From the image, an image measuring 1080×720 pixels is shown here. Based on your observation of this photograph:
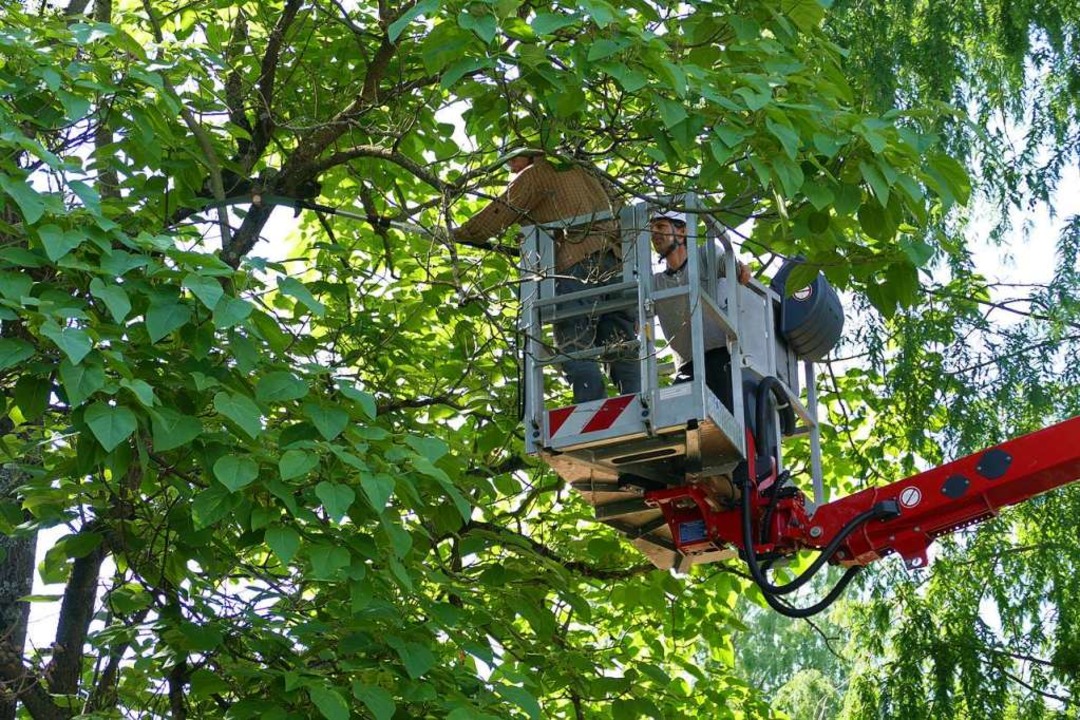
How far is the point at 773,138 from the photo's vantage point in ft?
18.7

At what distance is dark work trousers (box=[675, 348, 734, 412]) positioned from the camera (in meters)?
6.85

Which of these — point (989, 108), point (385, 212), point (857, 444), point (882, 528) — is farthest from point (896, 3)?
point (882, 528)

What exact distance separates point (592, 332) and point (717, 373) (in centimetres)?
65

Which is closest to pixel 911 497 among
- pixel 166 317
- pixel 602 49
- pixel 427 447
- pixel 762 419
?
pixel 762 419

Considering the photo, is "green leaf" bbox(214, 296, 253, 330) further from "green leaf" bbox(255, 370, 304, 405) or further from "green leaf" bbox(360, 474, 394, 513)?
"green leaf" bbox(360, 474, 394, 513)

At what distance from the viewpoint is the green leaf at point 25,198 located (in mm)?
4941

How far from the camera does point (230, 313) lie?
16.4ft

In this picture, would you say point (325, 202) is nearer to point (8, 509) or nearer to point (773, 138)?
point (8, 509)

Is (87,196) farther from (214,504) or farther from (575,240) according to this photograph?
(575,240)

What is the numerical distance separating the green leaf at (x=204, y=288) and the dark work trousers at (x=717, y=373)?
96.5 inches

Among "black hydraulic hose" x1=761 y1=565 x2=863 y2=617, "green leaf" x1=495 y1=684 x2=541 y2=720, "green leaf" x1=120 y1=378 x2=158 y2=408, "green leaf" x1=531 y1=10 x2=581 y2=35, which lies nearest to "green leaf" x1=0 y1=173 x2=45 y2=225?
"green leaf" x1=120 y1=378 x2=158 y2=408

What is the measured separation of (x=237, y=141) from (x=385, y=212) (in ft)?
4.05

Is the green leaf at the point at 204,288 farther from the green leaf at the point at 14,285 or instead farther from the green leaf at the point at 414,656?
the green leaf at the point at 414,656

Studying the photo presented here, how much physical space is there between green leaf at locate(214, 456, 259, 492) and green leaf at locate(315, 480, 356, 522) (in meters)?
0.24
